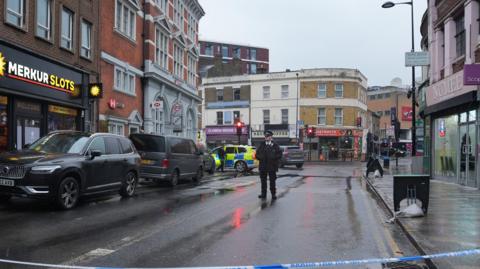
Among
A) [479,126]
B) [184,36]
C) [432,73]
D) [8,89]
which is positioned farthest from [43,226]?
[184,36]

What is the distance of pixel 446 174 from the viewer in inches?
A: 752

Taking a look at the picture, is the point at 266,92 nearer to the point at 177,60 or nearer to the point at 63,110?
the point at 177,60

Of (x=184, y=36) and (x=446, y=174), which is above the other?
(x=184, y=36)

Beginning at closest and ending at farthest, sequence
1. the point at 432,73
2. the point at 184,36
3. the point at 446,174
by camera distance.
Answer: the point at 446,174 → the point at 432,73 → the point at 184,36

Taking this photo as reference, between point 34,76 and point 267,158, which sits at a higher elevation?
point 34,76

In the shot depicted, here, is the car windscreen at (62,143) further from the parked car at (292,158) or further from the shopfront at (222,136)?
the shopfront at (222,136)

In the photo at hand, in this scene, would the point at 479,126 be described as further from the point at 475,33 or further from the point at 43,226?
the point at 43,226

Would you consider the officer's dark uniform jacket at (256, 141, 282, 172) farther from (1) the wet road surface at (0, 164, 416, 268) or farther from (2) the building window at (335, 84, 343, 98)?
(2) the building window at (335, 84, 343, 98)

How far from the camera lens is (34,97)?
1658cm

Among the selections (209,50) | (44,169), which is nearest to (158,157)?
(44,169)

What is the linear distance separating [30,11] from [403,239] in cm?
1427

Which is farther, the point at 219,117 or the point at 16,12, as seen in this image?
the point at 219,117

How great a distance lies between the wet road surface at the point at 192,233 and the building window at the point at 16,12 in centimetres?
724

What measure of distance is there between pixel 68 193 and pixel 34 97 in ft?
25.1
